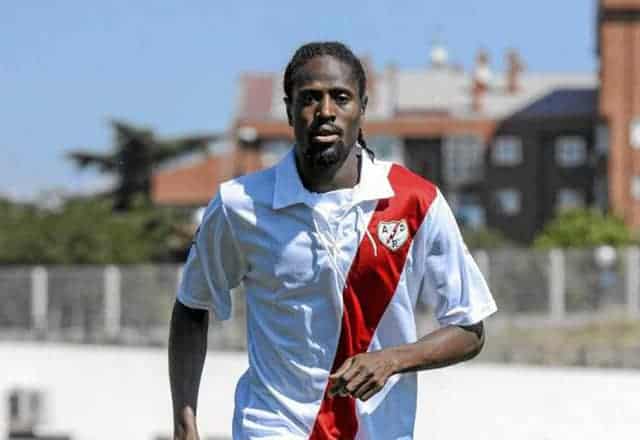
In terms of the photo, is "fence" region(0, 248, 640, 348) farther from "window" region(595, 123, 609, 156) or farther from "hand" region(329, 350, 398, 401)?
"window" region(595, 123, 609, 156)

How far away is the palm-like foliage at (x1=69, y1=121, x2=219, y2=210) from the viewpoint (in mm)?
101000

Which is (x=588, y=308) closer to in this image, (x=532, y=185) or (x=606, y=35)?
(x=606, y=35)

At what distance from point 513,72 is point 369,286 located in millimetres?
99749

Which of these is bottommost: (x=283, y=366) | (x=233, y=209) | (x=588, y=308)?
(x=588, y=308)

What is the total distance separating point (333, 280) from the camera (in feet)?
16.5

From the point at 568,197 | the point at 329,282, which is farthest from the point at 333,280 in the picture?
the point at 568,197

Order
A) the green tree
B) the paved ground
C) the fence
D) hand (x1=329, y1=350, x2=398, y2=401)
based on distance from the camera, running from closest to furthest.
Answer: hand (x1=329, y1=350, x2=398, y2=401) → the paved ground → the fence → the green tree

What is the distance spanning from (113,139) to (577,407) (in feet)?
302

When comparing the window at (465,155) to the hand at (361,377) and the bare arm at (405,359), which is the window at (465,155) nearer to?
the bare arm at (405,359)

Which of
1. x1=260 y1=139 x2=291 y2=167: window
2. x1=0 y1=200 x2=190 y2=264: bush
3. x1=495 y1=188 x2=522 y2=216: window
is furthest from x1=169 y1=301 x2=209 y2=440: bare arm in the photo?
x1=495 y1=188 x2=522 y2=216: window

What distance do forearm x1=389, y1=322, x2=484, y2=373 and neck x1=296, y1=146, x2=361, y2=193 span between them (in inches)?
16.3

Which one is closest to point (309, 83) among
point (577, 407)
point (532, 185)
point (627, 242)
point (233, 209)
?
point (233, 209)

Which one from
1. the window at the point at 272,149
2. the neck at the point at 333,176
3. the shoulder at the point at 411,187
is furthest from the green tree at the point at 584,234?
the neck at the point at 333,176

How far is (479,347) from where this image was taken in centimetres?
511
